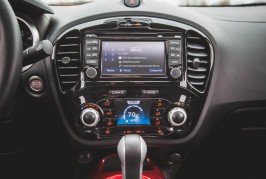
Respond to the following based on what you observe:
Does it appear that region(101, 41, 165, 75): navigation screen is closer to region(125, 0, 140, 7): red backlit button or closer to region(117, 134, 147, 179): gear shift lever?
region(125, 0, 140, 7): red backlit button

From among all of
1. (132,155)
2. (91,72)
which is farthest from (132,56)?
(132,155)

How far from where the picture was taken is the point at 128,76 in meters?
1.44

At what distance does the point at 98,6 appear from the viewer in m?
1.50

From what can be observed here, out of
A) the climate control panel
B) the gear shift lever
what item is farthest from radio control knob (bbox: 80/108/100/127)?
the gear shift lever

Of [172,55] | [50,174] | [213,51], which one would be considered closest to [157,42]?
[172,55]

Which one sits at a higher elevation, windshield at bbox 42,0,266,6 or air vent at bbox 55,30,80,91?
windshield at bbox 42,0,266,6

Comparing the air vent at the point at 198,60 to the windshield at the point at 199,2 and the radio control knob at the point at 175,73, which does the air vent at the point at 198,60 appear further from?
the windshield at the point at 199,2

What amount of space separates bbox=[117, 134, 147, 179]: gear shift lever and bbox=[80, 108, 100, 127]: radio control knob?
213mm

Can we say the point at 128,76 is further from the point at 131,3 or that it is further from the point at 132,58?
the point at 131,3

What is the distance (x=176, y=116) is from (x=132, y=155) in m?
0.29

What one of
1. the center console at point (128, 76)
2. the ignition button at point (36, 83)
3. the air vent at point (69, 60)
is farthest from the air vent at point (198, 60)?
the ignition button at point (36, 83)

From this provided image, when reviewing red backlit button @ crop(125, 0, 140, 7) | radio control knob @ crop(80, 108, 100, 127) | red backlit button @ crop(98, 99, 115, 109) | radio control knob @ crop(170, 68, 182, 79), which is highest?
red backlit button @ crop(125, 0, 140, 7)

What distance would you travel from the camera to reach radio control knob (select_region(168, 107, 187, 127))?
1.44 meters

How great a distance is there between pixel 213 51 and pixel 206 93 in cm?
15
